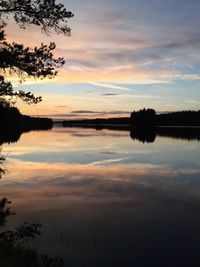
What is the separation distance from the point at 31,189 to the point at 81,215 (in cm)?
867

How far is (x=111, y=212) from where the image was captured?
21.2 metres

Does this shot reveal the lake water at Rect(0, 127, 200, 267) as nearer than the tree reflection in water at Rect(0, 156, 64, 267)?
No

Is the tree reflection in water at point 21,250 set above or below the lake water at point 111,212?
above

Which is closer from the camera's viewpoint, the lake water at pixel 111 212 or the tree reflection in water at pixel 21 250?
the tree reflection in water at pixel 21 250

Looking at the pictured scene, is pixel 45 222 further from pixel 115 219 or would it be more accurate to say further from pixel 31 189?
pixel 31 189

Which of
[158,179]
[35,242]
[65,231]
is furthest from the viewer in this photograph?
[158,179]

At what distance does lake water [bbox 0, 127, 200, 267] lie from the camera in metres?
14.8

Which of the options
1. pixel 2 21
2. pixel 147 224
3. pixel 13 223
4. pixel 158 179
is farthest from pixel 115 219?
pixel 158 179

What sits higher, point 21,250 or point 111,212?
point 21,250

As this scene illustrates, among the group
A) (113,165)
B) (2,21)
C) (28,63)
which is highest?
(2,21)

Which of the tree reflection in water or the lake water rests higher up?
the tree reflection in water

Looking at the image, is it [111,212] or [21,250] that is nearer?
[21,250]

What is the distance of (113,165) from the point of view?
144ft

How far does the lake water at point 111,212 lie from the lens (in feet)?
48.5
